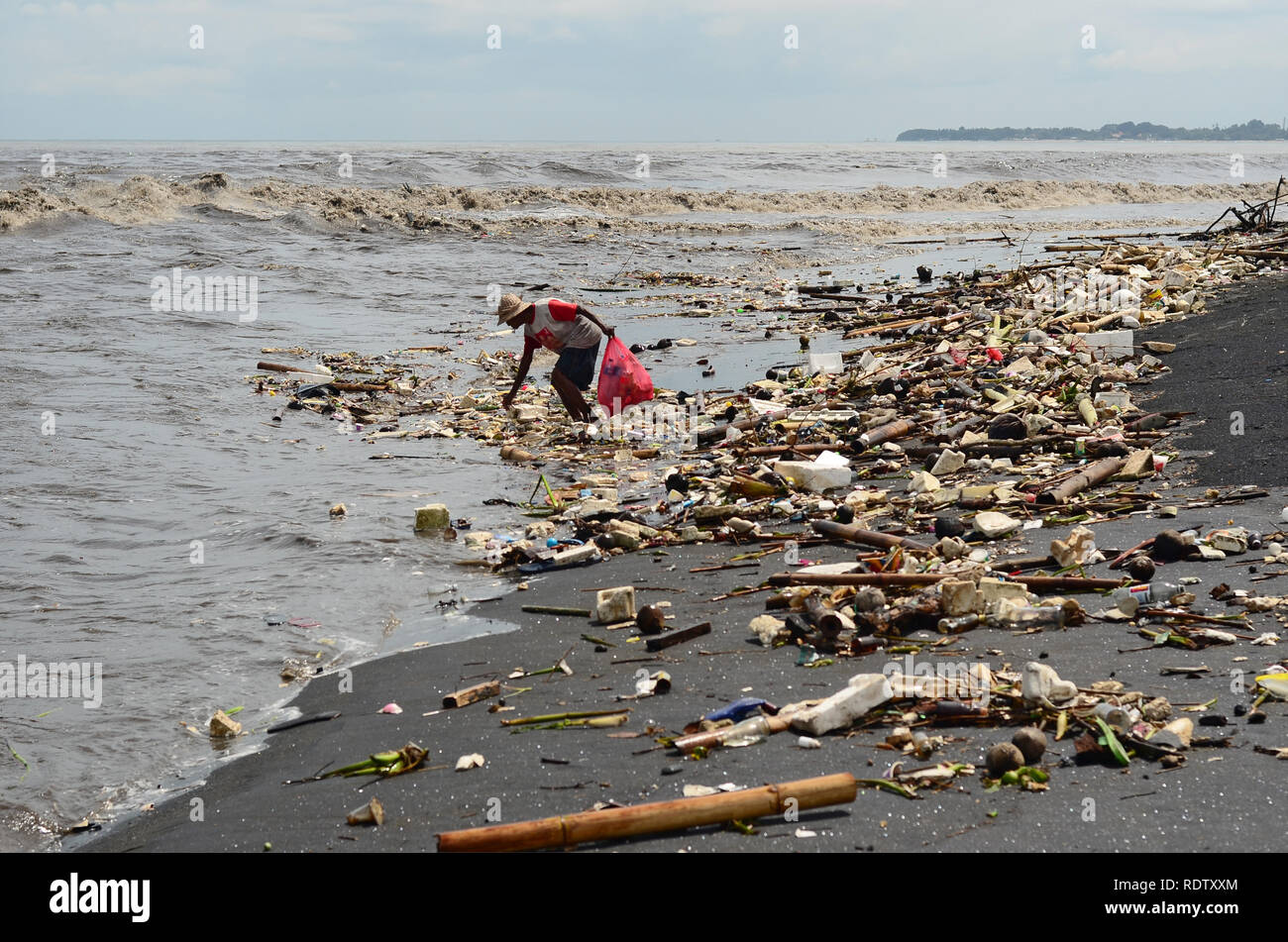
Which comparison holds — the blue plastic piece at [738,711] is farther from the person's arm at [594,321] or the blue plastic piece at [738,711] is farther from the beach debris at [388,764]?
the person's arm at [594,321]

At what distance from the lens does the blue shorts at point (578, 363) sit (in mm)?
10203

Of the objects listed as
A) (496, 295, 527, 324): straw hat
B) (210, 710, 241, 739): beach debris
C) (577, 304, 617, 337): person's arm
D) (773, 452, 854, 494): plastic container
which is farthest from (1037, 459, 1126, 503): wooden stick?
(496, 295, 527, 324): straw hat

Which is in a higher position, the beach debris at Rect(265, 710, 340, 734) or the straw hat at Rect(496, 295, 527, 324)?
the straw hat at Rect(496, 295, 527, 324)

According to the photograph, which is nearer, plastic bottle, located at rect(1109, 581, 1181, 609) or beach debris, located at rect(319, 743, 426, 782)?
beach debris, located at rect(319, 743, 426, 782)

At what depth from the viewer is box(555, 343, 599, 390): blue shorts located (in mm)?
10203

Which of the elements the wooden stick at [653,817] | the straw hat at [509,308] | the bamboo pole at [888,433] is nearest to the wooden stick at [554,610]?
the wooden stick at [653,817]

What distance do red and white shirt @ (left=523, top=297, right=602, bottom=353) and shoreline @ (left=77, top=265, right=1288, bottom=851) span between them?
4.67 metres

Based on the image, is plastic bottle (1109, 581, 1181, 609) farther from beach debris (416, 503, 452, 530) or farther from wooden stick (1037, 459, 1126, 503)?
beach debris (416, 503, 452, 530)

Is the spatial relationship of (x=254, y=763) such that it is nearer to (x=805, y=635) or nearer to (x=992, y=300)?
(x=805, y=635)

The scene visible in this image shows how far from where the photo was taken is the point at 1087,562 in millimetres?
5281

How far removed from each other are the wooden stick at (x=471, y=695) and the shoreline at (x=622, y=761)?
2.1 inches

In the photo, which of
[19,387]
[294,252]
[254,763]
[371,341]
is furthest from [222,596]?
[294,252]

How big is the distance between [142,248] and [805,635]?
75.6 feet

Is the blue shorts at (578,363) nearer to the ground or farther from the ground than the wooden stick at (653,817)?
farther from the ground
